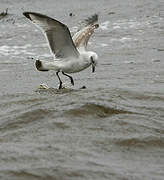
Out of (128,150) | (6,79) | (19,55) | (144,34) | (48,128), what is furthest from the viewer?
(144,34)

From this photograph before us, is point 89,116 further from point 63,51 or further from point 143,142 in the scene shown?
point 63,51

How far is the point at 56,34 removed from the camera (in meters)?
8.17

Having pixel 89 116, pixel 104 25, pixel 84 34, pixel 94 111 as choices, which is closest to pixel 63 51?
pixel 84 34

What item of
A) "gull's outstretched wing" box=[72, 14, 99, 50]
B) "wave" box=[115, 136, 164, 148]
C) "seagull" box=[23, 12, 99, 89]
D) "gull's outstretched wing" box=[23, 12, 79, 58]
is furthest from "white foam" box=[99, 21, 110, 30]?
"wave" box=[115, 136, 164, 148]

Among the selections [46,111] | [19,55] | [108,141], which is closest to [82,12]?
[19,55]

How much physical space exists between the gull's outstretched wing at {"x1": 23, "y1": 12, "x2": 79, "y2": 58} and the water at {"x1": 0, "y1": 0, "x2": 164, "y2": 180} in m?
0.64

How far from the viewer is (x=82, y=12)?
17516mm

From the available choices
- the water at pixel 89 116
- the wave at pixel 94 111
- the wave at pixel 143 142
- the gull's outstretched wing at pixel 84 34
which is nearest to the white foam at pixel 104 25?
the water at pixel 89 116

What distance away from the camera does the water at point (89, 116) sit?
14.7ft

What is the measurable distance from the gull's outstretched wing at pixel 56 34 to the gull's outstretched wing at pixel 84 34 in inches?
17.7

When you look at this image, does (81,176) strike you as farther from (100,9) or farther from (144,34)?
(100,9)

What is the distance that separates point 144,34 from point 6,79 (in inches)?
209

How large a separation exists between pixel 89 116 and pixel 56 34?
7.95 feet

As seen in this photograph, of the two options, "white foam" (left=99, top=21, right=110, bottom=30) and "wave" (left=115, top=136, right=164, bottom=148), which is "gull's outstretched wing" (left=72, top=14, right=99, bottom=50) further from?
"white foam" (left=99, top=21, right=110, bottom=30)
